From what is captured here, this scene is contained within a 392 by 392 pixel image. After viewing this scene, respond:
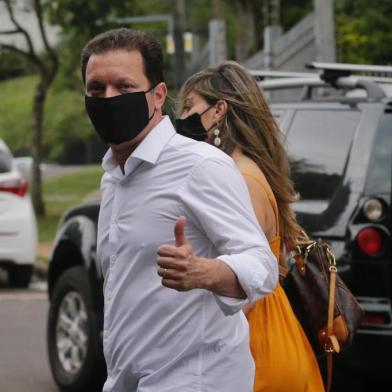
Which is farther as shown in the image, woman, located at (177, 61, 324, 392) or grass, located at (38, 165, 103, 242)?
grass, located at (38, 165, 103, 242)

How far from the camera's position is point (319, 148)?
6.77 meters

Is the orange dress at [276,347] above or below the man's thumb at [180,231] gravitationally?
below

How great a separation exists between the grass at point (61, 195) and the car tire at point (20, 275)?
5.48 meters

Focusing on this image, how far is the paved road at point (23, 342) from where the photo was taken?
8312 mm

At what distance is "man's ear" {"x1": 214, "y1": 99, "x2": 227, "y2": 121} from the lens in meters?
4.50

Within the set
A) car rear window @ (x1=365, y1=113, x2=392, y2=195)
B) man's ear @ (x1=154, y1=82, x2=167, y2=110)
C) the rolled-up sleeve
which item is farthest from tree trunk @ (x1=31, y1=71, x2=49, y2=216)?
the rolled-up sleeve

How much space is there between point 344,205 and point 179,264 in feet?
11.5

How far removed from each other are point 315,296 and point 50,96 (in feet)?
148

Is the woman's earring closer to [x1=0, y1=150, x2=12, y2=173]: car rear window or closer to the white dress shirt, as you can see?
the white dress shirt

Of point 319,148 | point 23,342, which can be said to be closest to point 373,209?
point 319,148

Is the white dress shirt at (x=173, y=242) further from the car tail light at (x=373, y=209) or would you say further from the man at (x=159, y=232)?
the car tail light at (x=373, y=209)

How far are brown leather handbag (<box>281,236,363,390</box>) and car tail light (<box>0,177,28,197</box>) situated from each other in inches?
341

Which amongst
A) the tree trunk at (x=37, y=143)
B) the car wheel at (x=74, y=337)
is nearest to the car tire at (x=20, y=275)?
the car wheel at (x=74, y=337)

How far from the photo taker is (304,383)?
421cm
